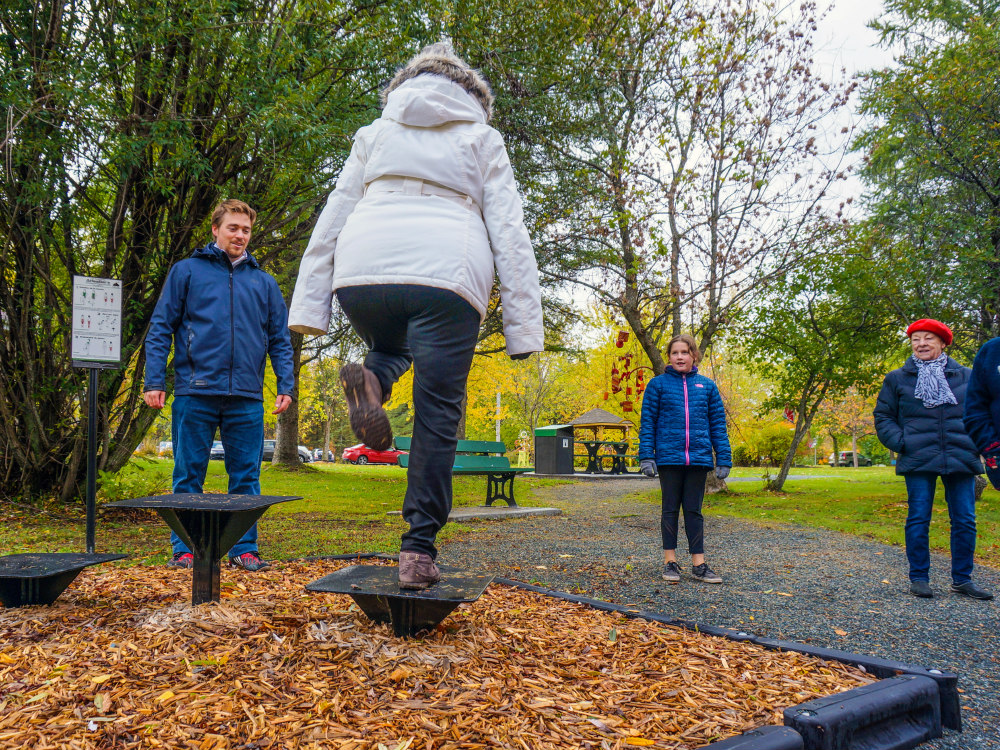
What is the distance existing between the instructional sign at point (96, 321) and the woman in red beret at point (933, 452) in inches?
229

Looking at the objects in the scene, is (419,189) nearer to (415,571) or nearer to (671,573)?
(415,571)

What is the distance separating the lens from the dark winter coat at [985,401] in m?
3.11

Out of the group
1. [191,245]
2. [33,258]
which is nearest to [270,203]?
[191,245]

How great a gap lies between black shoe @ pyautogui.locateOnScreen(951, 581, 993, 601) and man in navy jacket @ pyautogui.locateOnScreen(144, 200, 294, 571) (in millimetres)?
4725

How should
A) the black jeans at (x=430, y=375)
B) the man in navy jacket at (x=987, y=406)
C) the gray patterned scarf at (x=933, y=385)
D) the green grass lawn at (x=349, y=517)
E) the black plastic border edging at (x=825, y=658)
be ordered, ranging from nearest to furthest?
the black plastic border edging at (x=825, y=658)
the black jeans at (x=430, y=375)
the man in navy jacket at (x=987, y=406)
the gray patterned scarf at (x=933, y=385)
the green grass lawn at (x=349, y=517)

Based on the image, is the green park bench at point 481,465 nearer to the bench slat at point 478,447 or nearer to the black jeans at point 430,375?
the bench slat at point 478,447

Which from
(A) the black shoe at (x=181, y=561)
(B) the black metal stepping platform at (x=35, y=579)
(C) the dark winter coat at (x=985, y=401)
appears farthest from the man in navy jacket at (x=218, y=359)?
(C) the dark winter coat at (x=985, y=401)

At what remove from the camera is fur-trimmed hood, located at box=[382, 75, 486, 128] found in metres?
2.78

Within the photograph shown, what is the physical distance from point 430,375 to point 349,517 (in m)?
6.29

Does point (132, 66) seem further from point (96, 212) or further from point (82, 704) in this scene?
point (82, 704)

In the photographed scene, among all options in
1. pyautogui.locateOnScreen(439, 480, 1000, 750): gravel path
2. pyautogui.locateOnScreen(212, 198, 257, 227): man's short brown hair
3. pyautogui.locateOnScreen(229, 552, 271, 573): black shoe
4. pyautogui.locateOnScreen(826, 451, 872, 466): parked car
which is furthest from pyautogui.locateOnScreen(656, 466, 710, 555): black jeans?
pyautogui.locateOnScreen(826, 451, 872, 466): parked car

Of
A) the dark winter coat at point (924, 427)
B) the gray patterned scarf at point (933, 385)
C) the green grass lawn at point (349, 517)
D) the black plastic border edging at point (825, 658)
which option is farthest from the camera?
the green grass lawn at point (349, 517)

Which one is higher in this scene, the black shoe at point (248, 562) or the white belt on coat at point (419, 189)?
the white belt on coat at point (419, 189)

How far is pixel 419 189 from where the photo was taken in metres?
2.74
